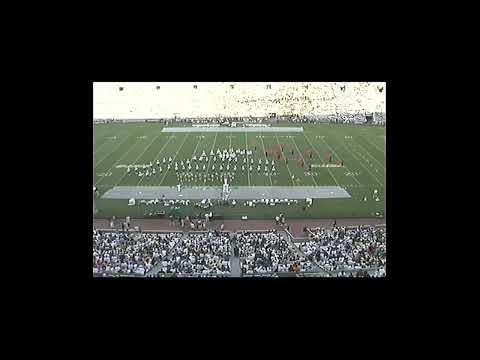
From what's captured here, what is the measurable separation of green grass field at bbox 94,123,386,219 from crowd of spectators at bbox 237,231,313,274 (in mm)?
1312

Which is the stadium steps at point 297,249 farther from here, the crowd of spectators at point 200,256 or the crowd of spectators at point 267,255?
the crowd of spectators at point 200,256

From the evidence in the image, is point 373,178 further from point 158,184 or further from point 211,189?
point 158,184

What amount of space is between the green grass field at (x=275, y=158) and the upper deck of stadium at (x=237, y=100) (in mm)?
1088

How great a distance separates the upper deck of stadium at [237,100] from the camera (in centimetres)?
1719

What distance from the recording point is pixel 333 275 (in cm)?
1210

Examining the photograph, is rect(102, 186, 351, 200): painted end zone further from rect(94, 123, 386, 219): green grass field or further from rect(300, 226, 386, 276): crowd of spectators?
rect(300, 226, 386, 276): crowd of spectators

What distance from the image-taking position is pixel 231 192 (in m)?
16.2

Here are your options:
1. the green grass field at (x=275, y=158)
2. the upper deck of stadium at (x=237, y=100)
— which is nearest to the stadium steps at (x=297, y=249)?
the green grass field at (x=275, y=158)

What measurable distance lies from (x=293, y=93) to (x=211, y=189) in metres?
5.24

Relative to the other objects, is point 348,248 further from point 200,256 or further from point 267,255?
point 200,256

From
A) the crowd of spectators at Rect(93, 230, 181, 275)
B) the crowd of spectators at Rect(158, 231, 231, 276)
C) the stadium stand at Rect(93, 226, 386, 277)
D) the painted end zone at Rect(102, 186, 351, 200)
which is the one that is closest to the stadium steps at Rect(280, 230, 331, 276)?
the stadium stand at Rect(93, 226, 386, 277)

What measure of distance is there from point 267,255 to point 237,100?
6334 mm

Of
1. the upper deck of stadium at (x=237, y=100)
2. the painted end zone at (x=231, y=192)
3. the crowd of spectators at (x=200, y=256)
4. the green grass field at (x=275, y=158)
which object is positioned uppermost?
the upper deck of stadium at (x=237, y=100)

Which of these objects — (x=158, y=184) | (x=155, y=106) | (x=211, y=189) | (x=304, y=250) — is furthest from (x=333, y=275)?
(x=155, y=106)
